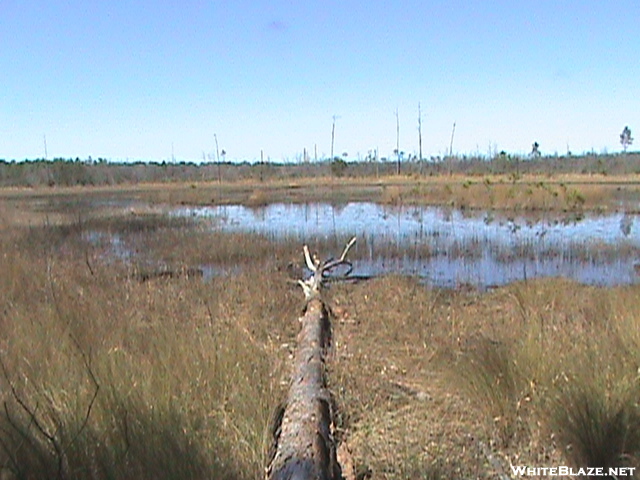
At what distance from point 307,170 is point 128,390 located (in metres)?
76.5

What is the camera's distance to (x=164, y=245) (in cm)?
1578

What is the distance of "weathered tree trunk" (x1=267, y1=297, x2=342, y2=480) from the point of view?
3.04 m

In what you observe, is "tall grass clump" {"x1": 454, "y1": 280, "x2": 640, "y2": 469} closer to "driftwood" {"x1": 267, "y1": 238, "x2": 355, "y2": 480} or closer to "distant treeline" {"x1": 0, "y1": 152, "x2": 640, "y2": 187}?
"driftwood" {"x1": 267, "y1": 238, "x2": 355, "y2": 480}

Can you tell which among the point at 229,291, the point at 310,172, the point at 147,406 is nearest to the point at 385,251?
the point at 229,291

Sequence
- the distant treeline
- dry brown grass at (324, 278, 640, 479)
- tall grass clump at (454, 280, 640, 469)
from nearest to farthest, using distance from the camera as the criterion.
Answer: tall grass clump at (454, 280, 640, 469) → dry brown grass at (324, 278, 640, 479) → the distant treeline

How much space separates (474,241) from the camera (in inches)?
602

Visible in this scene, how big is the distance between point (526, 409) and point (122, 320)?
440 centimetres

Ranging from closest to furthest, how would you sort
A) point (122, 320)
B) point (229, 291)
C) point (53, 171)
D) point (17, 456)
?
point (17, 456), point (122, 320), point (229, 291), point (53, 171)

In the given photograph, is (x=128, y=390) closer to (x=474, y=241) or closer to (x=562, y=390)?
(x=562, y=390)

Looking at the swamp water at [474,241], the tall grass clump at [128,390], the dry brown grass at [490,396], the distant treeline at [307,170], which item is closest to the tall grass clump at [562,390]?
the dry brown grass at [490,396]

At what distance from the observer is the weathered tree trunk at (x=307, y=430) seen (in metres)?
3.04

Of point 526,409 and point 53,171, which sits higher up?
point 53,171

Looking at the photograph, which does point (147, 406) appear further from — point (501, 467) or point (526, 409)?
point (526, 409)

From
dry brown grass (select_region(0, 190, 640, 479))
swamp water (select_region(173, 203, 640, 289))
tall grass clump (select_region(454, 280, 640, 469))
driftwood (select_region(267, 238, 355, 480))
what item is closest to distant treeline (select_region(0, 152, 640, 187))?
swamp water (select_region(173, 203, 640, 289))
